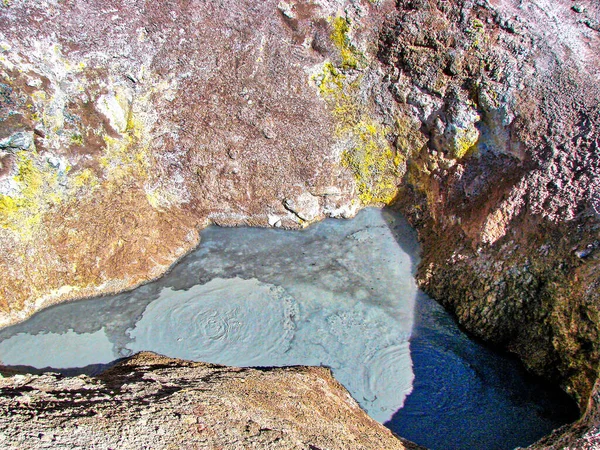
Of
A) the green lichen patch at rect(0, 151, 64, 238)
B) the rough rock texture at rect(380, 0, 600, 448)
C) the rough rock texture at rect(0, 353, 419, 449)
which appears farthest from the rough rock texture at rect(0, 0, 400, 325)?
the rough rock texture at rect(0, 353, 419, 449)

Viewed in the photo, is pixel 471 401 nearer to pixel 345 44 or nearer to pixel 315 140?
pixel 315 140

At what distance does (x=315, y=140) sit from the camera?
9.85 metres

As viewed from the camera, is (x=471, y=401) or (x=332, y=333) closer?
(x=471, y=401)

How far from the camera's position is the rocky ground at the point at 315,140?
7387 mm

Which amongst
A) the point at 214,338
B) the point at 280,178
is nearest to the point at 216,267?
the point at 214,338

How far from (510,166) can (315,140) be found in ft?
12.7

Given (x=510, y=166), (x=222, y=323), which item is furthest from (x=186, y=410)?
(x=510, y=166)

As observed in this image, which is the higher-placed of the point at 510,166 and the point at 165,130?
the point at 510,166

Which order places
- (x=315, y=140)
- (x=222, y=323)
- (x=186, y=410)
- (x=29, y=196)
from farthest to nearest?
(x=315, y=140)
(x=29, y=196)
(x=222, y=323)
(x=186, y=410)

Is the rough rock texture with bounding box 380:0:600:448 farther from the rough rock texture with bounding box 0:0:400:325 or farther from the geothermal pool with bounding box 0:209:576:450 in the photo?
the rough rock texture with bounding box 0:0:400:325

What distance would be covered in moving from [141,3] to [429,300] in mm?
7945

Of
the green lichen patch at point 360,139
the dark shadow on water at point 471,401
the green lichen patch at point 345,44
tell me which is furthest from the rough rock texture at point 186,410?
the green lichen patch at point 345,44

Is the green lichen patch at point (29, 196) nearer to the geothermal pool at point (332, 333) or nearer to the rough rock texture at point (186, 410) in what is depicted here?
the geothermal pool at point (332, 333)

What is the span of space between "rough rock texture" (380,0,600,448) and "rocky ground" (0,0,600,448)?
0.10ft
